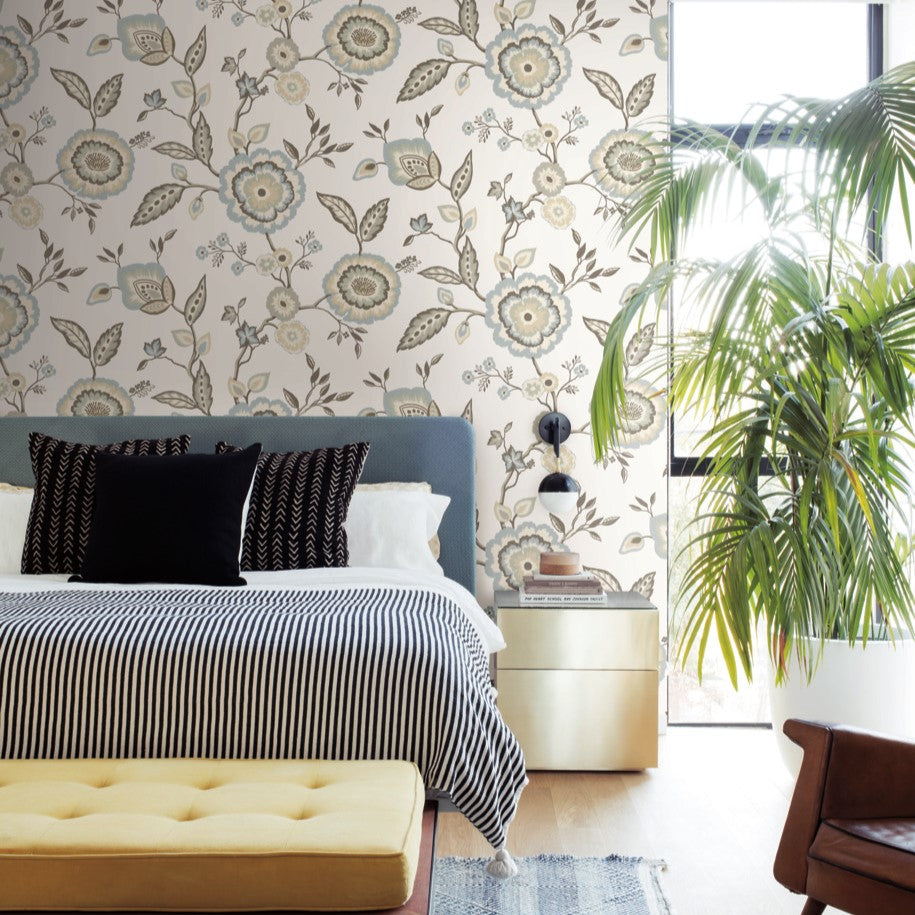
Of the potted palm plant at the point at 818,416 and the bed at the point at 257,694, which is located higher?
the potted palm plant at the point at 818,416

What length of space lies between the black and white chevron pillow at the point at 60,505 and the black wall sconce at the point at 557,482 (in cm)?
143

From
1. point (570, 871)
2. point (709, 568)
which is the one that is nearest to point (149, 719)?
point (570, 871)

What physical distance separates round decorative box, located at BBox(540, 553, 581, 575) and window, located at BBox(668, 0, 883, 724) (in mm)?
601

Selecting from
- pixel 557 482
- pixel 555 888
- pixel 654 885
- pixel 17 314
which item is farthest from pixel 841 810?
pixel 17 314

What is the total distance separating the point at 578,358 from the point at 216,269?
1419 millimetres

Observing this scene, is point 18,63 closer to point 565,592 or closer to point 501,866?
point 565,592

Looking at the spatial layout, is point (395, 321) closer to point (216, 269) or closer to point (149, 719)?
point (216, 269)

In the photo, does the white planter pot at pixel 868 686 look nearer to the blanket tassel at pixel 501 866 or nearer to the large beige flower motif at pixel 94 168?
the blanket tassel at pixel 501 866

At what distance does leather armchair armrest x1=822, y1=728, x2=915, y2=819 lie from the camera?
1742 millimetres

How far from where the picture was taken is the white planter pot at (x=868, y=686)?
2.71 metres

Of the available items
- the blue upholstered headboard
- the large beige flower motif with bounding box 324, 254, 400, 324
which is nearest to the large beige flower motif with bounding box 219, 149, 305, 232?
the large beige flower motif with bounding box 324, 254, 400, 324

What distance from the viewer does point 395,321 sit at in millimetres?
3604

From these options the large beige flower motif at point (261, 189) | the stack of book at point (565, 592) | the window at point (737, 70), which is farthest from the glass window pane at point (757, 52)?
the stack of book at point (565, 592)

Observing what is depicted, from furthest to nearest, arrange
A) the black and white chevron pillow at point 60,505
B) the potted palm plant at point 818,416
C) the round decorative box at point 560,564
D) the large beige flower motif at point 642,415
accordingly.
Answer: the large beige flower motif at point 642,415 < the round decorative box at point 560,564 < the black and white chevron pillow at point 60,505 < the potted palm plant at point 818,416
